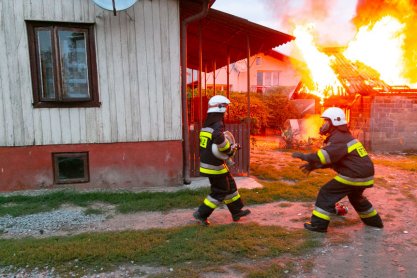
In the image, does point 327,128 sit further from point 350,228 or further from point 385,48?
point 385,48

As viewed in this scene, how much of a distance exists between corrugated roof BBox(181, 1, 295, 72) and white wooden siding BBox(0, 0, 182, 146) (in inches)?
35.3

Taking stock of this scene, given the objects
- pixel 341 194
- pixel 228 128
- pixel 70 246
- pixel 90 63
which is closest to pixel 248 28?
pixel 228 128

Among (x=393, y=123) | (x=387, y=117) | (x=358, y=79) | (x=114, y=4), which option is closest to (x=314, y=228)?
(x=114, y=4)

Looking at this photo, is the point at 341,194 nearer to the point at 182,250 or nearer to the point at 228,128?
the point at 182,250

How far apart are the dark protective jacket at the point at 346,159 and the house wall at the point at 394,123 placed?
9650 millimetres

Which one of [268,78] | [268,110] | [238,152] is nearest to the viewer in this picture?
[238,152]

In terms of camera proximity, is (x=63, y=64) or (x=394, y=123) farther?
(x=394, y=123)

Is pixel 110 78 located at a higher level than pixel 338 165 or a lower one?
higher

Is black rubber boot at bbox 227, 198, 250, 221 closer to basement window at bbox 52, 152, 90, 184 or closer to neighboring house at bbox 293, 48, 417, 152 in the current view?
basement window at bbox 52, 152, 90, 184

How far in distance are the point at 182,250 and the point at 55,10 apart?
5.15 meters

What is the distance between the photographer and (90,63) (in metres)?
6.66

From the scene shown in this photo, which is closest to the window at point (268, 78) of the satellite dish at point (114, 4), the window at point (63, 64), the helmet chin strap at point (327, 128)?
the window at point (63, 64)

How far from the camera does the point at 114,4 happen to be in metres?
6.00

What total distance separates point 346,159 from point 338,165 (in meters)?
0.14
